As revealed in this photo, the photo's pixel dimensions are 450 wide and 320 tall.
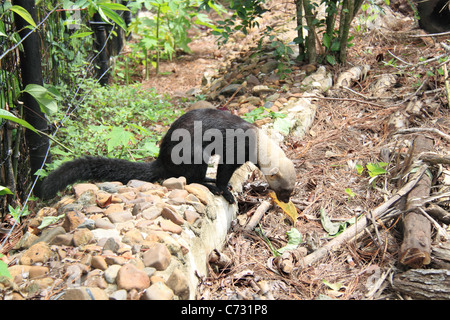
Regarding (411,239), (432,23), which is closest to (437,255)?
(411,239)

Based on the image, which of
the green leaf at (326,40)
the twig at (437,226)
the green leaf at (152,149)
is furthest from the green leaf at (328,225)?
the green leaf at (326,40)

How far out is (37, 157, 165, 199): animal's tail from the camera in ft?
10.5

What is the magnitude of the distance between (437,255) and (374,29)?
20.6 feet

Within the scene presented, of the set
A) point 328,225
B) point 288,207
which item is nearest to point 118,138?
point 288,207

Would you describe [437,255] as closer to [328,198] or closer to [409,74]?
[328,198]

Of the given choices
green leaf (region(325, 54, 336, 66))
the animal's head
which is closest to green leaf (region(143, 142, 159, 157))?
the animal's head

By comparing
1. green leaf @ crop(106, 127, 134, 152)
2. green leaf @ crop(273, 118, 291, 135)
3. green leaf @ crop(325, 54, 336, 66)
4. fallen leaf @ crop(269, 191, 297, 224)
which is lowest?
fallen leaf @ crop(269, 191, 297, 224)

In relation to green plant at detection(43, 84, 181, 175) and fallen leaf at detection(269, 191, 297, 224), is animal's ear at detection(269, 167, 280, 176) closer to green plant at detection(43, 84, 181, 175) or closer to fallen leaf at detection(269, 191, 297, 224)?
fallen leaf at detection(269, 191, 297, 224)

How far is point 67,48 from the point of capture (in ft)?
16.7

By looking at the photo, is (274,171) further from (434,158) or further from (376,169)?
(434,158)

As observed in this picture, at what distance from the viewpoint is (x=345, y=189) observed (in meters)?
4.28

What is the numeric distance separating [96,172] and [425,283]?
2.84 m

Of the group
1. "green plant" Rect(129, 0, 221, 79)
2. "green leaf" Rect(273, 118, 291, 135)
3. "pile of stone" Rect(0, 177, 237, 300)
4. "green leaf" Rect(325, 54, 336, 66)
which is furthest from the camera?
"green plant" Rect(129, 0, 221, 79)

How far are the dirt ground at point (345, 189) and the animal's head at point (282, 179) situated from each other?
0.31 metres
